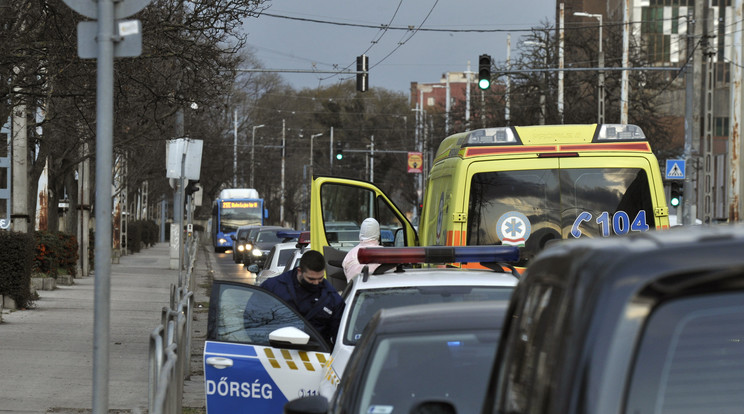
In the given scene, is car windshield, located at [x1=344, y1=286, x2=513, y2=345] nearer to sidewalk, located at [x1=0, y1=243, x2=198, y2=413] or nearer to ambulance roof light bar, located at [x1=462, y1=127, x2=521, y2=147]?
sidewalk, located at [x1=0, y1=243, x2=198, y2=413]

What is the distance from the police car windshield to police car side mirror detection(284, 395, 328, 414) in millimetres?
6882

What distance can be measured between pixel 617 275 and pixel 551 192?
10.0m

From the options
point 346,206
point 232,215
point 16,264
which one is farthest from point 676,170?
point 232,215

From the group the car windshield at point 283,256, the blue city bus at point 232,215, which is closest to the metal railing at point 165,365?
the car windshield at point 283,256

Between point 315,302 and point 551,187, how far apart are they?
12.1ft

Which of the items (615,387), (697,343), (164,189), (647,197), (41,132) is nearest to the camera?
(615,387)

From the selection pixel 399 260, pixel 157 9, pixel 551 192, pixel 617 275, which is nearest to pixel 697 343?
pixel 617 275

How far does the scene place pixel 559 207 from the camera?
39.9 feet

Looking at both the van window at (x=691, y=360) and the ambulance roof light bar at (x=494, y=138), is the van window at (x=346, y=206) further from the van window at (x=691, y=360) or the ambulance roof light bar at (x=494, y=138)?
the van window at (x=691, y=360)

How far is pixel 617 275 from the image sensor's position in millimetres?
2268

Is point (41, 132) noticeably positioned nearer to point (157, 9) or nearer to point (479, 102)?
point (157, 9)

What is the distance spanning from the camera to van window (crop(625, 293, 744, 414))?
7.47ft

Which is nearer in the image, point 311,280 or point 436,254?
point 436,254

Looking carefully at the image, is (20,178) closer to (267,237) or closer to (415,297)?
(415,297)
